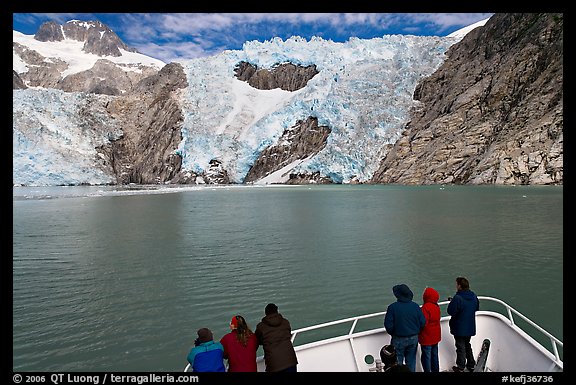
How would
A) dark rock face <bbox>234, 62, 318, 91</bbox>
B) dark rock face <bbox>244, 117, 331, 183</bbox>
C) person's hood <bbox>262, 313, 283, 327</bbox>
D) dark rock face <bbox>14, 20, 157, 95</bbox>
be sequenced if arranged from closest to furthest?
1. person's hood <bbox>262, 313, 283, 327</bbox>
2. dark rock face <bbox>244, 117, 331, 183</bbox>
3. dark rock face <bbox>234, 62, 318, 91</bbox>
4. dark rock face <bbox>14, 20, 157, 95</bbox>

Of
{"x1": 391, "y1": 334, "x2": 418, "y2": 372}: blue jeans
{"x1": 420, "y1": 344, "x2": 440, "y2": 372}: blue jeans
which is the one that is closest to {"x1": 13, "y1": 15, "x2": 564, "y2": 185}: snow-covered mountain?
{"x1": 420, "y1": 344, "x2": 440, "y2": 372}: blue jeans

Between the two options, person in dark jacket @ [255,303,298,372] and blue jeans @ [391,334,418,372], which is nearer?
person in dark jacket @ [255,303,298,372]

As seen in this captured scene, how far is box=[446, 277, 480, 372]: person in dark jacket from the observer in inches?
183

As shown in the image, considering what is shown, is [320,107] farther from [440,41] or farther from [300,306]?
[300,306]

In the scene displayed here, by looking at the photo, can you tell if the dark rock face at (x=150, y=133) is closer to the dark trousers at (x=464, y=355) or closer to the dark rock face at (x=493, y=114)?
the dark rock face at (x=493, y=114)

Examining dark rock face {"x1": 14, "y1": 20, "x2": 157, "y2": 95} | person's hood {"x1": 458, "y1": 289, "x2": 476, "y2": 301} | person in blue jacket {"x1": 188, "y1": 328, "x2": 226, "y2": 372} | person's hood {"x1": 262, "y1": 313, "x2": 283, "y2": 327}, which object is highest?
dark rock face {"x1": 14, "y1": 20, "x2": 157, "y2": 95}

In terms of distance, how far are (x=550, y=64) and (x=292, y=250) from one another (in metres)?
58.2

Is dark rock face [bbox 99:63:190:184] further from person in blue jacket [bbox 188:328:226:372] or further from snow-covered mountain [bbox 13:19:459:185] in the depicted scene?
person in blue jacket [bbox 188:328:226:372]

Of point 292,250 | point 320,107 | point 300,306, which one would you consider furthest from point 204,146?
point 300,306

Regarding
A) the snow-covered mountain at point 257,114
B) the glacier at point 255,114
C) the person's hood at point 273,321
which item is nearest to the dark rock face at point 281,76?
the snow-covered mountain at point 257,114

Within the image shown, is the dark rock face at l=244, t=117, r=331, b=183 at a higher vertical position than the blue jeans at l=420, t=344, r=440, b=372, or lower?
higher

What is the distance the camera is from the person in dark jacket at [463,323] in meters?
4.66

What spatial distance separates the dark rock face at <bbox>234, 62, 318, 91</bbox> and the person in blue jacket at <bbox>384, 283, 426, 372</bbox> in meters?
107

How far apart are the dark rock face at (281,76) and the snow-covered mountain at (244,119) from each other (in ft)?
0.96
